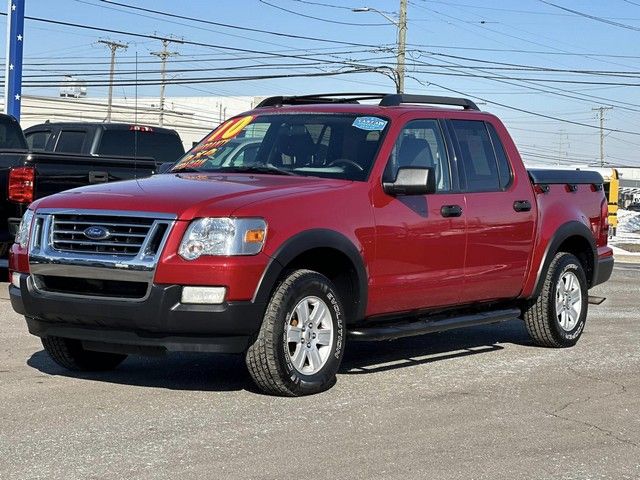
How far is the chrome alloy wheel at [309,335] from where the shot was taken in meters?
7.18

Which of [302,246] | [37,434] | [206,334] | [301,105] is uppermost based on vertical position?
[301,105]

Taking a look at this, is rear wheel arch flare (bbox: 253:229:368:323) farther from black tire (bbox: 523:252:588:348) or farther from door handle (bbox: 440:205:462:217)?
black tire (bbox: 523:252:588:348)

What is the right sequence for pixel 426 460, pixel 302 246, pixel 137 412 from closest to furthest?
1. pixel 426 460
2. pixel 137 412
3. pixel 302 246

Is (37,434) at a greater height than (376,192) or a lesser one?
lesser

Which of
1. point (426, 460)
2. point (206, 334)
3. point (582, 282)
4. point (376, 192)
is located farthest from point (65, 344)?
point (582, 282)

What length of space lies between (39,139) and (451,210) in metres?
12.1

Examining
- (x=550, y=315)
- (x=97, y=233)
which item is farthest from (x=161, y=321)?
(x=550, y=315)

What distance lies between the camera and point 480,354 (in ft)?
30.6

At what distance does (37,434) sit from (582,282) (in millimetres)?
5413

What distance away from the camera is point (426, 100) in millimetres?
8914

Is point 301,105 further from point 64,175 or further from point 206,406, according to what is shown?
point 64,175

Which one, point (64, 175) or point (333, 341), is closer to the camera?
point (333, 341)

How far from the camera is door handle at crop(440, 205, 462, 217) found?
327 inches

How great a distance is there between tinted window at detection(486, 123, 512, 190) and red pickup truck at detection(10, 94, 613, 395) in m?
0.01
